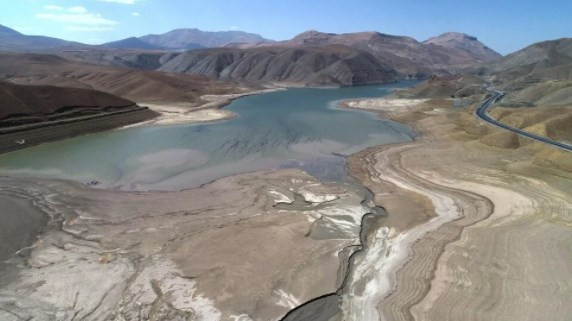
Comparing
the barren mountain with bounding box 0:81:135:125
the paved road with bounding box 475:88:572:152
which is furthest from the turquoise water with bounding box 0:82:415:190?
the paved road with bounding box 475:88:572:152

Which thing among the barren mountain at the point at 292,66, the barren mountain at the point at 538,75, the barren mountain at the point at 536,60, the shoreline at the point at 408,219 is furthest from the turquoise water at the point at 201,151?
the barren mountain at the point at 536,60

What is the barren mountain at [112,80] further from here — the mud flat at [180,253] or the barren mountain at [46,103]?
the mud flat at [180,253]

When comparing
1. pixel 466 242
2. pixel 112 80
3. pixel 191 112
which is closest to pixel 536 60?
pixel 191 112

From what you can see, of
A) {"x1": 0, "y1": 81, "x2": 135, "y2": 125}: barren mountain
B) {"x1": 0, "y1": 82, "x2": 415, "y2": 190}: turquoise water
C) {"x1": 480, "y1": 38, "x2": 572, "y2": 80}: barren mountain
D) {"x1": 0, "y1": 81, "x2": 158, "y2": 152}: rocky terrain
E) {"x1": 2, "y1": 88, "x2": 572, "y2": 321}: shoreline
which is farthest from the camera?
{"x1": 480, "y1": 38, "x2": 572, "y2": 80}: barren mountain

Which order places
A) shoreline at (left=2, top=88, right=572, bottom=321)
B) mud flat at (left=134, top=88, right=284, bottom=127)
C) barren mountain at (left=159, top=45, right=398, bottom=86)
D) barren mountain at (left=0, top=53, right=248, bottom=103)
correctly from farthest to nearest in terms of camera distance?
barren mountain at (left=159, top=45, right=398, bottom=86) → barren mountain at (left=0, top=53, right=248, bottom=103) → mud flat at (left=134, top=88, right=284, bottom=127) → shoreline at (left=2, top=88, right=572, bottom=321)

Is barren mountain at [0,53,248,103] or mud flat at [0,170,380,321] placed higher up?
barren mountain at [0,53,248,103]

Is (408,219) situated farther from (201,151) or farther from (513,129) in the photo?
(513,129)

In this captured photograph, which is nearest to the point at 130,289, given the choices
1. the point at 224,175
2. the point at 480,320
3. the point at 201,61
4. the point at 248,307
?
the point at 248,307

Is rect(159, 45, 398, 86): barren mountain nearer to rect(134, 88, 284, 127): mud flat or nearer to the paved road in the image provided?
rect(134, 88, 284, 127): mud flat
